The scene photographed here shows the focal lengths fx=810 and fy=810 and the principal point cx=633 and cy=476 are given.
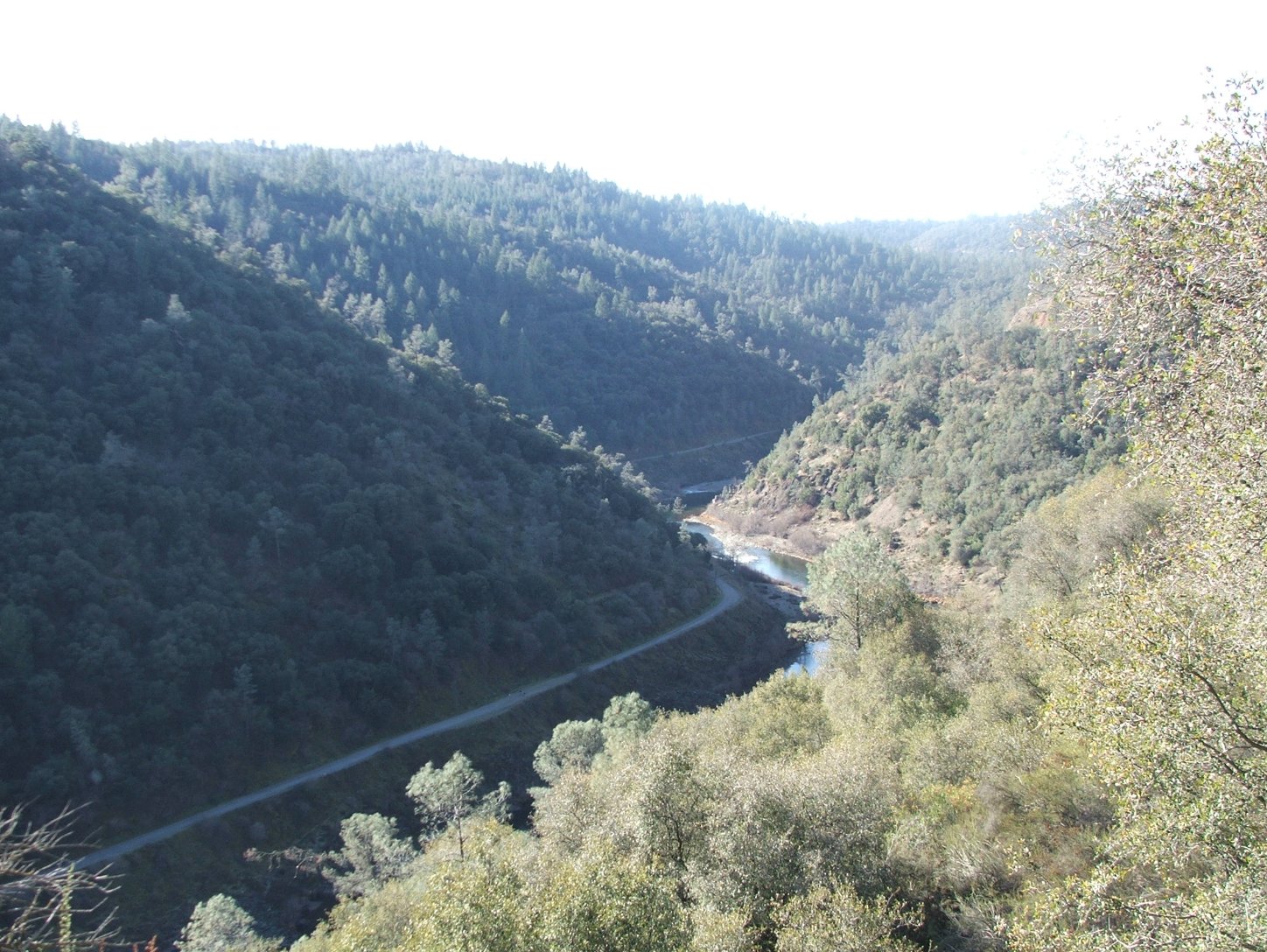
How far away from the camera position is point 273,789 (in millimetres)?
39938

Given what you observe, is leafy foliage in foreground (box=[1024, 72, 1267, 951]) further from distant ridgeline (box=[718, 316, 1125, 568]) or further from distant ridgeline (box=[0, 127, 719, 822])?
distant ridgeline (box=[718, 316, 1125, 568])

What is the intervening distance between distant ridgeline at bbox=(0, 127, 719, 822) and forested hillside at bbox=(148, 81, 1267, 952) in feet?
60.8

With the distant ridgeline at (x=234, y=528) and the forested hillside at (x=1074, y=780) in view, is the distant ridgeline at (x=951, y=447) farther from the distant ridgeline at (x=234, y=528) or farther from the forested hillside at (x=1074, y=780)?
the forested hillside at (x=1074, y=780)

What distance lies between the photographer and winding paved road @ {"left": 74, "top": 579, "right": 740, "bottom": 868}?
1382 inches

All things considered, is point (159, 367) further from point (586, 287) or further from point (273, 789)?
point (586, 287)

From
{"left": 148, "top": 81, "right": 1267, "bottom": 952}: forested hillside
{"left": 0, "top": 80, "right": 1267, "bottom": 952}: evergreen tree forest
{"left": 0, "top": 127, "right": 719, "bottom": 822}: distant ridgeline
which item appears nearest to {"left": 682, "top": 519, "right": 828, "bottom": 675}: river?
{"left": 0, "top": 80, "right": 1267, "bottom": 952}: evergreen tree forest

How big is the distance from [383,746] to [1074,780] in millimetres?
38003

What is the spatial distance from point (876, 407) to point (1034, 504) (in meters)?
33.8

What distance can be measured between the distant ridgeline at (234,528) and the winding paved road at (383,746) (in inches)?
40.2

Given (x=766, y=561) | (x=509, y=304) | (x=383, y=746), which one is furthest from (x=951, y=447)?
(x=509, y=304)

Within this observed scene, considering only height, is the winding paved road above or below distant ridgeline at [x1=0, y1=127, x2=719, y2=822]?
below

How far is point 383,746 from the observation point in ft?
145

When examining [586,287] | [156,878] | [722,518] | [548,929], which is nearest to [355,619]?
[156,878]

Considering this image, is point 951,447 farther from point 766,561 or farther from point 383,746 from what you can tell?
point 383,746
